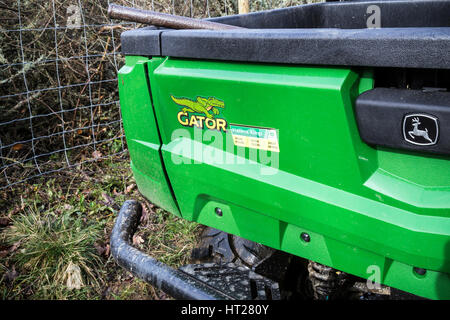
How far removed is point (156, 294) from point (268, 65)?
1.67 m

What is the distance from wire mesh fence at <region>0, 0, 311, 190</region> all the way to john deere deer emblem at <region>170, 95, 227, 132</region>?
2.50 meters

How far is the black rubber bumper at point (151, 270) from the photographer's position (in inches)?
56.4

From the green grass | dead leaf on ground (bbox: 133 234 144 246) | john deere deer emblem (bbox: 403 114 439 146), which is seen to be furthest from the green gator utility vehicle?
dead leaf on ground (bbox: 133 234 144 246)

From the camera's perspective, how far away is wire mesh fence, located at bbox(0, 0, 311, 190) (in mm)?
3840

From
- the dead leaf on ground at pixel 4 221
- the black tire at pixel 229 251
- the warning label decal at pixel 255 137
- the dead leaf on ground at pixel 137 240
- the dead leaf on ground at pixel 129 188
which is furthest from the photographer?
the dead leaf on ground at pixel 129 188

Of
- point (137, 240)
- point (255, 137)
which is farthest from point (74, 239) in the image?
point (255, 137)

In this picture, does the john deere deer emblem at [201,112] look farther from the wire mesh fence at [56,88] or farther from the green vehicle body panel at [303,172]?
the wire mesh fence at [56,88]

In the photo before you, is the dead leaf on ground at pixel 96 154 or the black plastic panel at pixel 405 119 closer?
the black plastic panel at pixel 405 119

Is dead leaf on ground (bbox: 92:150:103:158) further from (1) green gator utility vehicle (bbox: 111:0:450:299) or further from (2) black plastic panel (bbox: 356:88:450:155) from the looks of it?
(2) black plastic panel (bbox: 356:88:450:155)

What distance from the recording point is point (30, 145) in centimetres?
398

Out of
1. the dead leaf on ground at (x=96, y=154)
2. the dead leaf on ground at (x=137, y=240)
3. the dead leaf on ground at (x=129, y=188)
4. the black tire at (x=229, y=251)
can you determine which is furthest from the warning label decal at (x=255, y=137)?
the dead leaf on ground at (x=96, y=154)

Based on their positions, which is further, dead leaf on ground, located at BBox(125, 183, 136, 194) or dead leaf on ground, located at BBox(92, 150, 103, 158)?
dead leaf on ground, located at BBox(92, 150, 103, 158)

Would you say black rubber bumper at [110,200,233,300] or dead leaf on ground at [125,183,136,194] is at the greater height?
black rubber bumper at [110,200,233,300]
